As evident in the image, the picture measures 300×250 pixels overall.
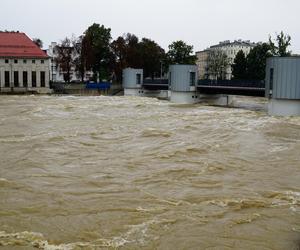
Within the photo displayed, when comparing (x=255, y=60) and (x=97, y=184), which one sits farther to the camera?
(x=255, y=60)

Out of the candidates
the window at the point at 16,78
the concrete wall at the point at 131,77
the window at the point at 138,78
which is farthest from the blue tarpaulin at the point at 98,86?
the window at the point at 16,78

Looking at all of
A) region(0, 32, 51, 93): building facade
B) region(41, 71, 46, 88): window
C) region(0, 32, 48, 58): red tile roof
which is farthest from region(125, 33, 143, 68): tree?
region(41, 71, 46, 88): window

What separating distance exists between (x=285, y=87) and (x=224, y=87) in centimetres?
1858

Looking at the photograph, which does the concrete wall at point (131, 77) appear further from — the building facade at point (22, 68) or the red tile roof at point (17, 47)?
the red tile roof at point (17, 47)

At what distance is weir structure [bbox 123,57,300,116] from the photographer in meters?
39.7

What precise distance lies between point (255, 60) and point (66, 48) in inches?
1474

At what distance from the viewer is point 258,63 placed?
90.5 m

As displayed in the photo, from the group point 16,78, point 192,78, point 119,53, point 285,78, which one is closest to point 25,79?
point 16,78

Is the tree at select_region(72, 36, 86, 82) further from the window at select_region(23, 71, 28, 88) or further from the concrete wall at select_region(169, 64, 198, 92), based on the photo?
the concrete wall at select_region(169, 64, 198, 92)

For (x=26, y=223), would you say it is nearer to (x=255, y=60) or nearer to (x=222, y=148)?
(x=222, y=148)

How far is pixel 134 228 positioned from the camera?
35.3 ft

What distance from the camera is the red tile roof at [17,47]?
81.6 meters

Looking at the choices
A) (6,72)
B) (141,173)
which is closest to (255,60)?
(6,72)

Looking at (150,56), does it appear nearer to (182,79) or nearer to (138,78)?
(138,78)
